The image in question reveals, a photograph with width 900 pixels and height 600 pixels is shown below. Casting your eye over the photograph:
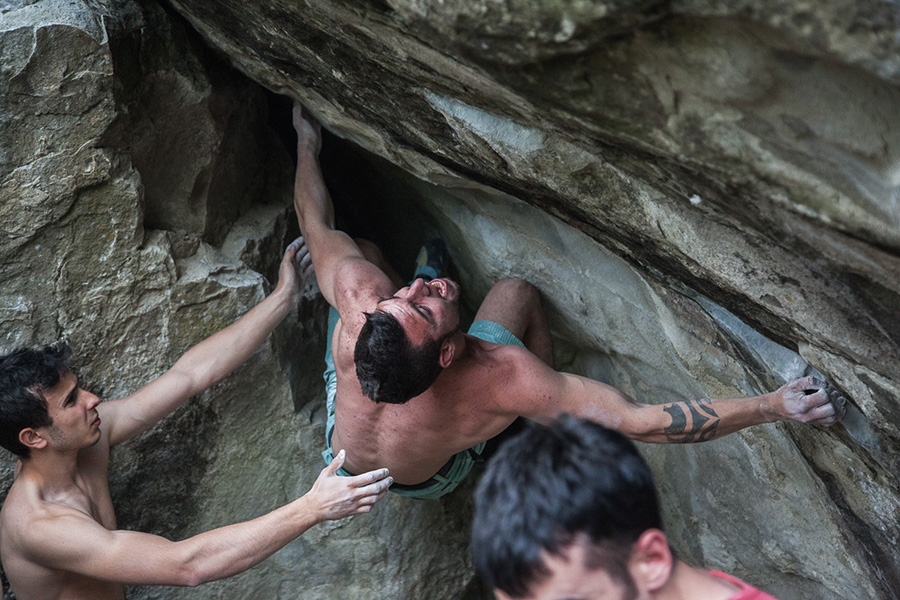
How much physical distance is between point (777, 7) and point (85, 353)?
2.93 meters

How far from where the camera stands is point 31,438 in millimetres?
2947

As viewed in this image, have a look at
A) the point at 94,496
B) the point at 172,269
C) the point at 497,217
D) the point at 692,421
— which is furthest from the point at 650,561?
the point at 172,269

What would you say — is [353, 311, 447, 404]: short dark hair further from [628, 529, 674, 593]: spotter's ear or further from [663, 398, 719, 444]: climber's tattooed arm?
[628, 529, 674, 593]: spotter's ear

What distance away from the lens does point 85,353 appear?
3.37m

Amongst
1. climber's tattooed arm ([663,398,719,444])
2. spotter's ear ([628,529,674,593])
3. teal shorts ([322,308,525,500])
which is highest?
spotter's ear ([628,529,674,593])

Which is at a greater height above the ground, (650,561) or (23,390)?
(650,561)

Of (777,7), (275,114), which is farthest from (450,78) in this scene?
(275,114)

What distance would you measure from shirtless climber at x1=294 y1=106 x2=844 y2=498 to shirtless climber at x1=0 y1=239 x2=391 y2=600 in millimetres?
363

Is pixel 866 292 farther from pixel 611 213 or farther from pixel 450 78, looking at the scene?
pixel 450 78

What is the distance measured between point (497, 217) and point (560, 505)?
7.41 feet

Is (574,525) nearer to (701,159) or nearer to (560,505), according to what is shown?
(560,505)

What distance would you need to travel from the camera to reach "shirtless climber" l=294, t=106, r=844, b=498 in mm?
2766

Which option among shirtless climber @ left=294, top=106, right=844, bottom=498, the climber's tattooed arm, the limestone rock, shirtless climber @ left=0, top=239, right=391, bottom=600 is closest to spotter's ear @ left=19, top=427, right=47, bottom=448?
shirtless climber @ left=0, top=239, right=391, bottom=600

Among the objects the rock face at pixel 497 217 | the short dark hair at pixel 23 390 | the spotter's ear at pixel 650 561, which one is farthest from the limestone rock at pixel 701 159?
the short dark hair at pixel 23 390
